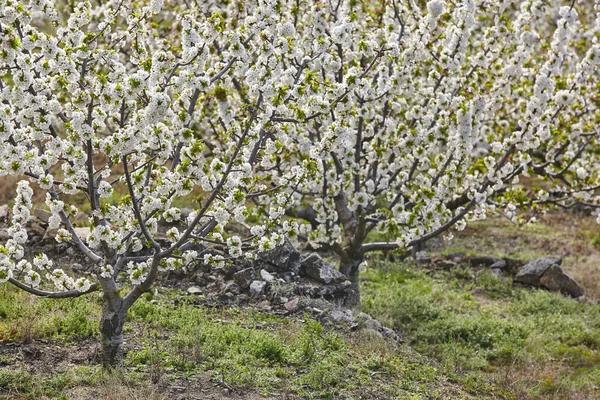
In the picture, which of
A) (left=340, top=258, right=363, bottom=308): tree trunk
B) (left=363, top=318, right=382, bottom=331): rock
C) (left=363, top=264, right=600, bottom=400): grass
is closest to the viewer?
(left=363, top=264, right=600, bottom=400): grass

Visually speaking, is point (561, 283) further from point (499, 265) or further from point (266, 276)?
point (266, 276)

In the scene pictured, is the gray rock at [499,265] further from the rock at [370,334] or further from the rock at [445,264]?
the rock at [370,334]

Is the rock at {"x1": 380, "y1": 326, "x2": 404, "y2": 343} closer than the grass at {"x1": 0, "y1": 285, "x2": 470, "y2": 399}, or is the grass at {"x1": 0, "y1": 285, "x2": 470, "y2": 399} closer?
the grass at {"x1": 0, "y1": 285, "x2": 470, "y2": 399}

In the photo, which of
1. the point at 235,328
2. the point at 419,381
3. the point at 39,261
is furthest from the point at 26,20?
the point at 419,381

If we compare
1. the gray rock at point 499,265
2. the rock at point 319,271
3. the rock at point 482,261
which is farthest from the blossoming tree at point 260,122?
the rock at point 482,261

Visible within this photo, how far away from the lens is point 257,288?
991 centimetres

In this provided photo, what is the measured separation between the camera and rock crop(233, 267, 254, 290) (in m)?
10.1

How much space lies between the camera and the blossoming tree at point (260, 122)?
5746mm

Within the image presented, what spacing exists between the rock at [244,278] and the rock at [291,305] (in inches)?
32.8

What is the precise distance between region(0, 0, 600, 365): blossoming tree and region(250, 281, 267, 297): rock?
3.24ft

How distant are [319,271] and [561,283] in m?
5.84

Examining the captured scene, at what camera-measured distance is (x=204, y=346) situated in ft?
24.2

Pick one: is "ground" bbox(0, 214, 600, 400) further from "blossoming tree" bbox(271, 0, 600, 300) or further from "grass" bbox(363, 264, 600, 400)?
"blossoming tree" bbox(271, 0, 600, 300)

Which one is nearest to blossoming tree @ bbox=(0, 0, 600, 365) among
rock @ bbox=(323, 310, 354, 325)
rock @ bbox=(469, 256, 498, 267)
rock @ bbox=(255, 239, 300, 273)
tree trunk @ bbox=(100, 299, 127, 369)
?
tree trunk @ bbox=(100, 299, 127, 369)
